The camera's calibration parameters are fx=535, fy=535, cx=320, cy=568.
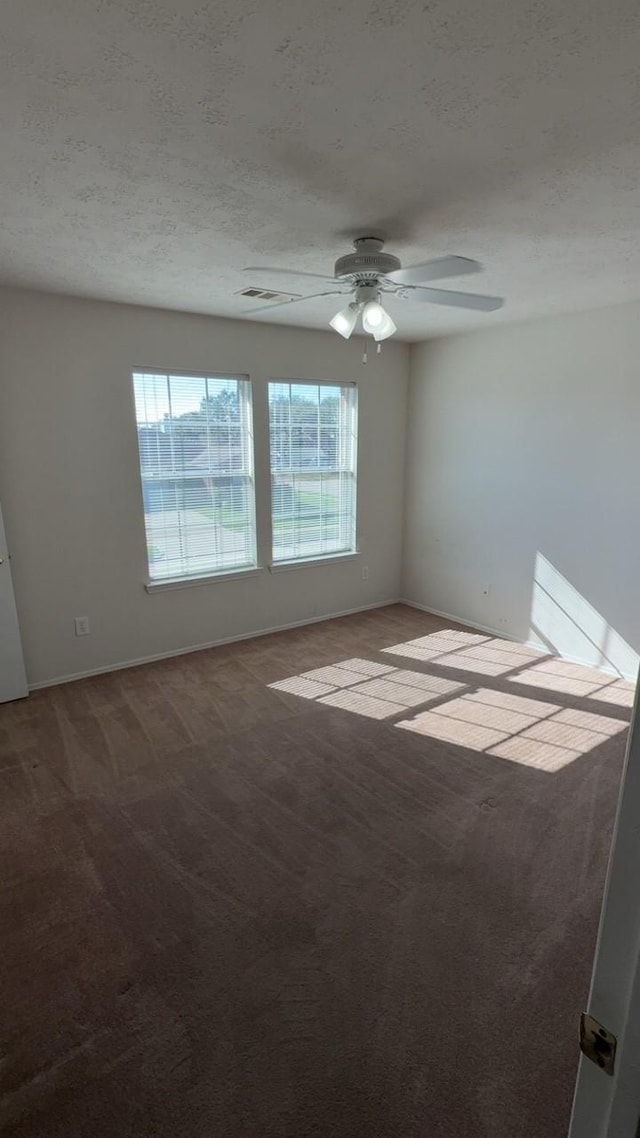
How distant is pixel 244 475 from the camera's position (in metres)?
4.32

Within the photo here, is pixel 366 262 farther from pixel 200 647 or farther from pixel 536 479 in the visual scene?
pixel 200 647

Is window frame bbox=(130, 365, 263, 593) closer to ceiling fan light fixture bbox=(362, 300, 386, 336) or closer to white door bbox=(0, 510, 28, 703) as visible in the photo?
white door bbox=(0, 510, 28, 703)

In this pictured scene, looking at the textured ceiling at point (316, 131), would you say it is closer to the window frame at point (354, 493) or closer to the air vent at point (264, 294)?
the air vent at point (264, 294)

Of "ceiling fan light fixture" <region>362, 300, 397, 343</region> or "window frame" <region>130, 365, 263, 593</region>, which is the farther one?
"window frame" <region>130, 365, 263, 593</region>

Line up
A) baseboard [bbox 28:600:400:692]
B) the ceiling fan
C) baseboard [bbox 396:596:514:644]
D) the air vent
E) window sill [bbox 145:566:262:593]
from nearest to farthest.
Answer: the ceiling fan, the air vent, baseboard [bbox 28:600:400:692], window sill [bbox 145:566:262:593], baseboard [bbox 396:596:514:644]

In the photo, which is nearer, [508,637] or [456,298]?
[456,298]

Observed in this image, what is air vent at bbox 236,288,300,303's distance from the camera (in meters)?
3.19

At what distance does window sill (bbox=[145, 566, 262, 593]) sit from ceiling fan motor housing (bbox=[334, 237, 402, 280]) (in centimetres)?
251

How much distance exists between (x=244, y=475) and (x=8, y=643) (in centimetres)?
206

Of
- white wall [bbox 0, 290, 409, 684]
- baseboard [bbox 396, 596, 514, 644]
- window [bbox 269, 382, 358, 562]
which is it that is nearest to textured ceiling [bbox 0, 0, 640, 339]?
white wall [bbox 0, 290, 409, 684]

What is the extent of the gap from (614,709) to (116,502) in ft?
11.7

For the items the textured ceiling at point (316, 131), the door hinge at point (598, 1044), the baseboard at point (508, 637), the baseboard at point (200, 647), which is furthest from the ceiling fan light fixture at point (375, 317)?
the baseboard at point (200, 647)

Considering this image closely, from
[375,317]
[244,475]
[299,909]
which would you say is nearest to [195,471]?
[244,475]

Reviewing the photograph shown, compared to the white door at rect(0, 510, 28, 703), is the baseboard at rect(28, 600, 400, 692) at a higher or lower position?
lower
